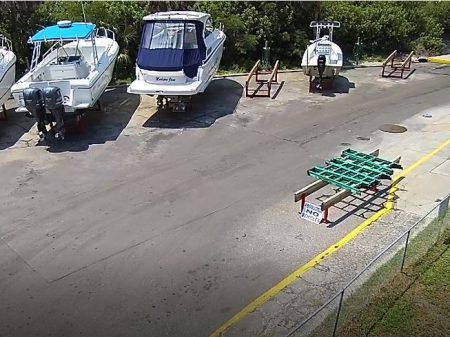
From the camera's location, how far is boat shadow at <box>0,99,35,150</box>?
43.9 ft

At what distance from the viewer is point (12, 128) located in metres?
14.4

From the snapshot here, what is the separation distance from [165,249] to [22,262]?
7.52ft

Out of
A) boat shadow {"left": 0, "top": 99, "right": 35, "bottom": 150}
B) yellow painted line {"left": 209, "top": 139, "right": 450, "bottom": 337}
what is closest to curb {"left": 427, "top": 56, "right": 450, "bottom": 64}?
yellow painted line {"left": 209, "top": 139, "right": 450, "bottom": 337}

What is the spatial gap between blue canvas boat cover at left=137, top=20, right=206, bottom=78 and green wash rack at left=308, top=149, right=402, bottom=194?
6.01 metres

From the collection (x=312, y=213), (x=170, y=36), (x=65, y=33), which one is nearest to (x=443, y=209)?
(x=312, y=213)

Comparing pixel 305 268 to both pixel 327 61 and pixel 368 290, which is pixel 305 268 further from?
pixel 327 61

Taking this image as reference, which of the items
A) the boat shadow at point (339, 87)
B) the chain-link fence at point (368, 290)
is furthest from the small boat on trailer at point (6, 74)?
the chain-link fence at point (368, 290)

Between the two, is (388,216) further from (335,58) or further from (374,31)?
(374,31)

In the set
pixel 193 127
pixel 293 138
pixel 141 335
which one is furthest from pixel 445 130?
pixel 141 335

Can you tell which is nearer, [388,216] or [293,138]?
[388,216]

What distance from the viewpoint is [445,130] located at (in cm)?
1396

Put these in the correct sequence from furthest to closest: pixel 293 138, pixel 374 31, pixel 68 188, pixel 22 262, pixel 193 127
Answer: pixel 374 31 < pixel 193 127 < pixel 293 138 < pixel 68 188 < pixel 22 262

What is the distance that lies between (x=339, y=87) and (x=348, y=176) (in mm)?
9245

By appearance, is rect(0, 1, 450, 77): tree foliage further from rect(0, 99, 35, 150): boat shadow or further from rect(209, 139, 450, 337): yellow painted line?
rect(209, 139, 450, 337): yellow painted line
